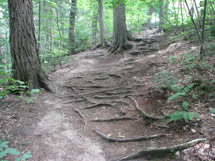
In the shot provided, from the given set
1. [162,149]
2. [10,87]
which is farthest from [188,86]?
[10,87]

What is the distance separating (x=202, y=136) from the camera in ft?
9.20

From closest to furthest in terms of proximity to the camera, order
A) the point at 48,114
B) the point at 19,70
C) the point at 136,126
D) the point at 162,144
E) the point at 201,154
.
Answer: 1. the point at 201,154
2. the point at 162,144
3. the point at 136,126
4. the point at 48,114
5. the point at 19,70

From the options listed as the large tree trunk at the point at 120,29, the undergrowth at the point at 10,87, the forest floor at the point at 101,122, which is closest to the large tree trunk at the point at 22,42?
the undergrowth at the point at 10,87

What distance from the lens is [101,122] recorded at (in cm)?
482

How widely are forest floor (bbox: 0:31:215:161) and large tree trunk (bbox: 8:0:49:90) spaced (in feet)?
3.26

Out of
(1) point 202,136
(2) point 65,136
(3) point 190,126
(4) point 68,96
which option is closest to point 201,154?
(1) point 202,136

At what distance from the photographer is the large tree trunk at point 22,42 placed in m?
5.87

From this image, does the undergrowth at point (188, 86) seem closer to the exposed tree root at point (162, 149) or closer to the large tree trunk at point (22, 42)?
the exposed tree root at point (162, 149)

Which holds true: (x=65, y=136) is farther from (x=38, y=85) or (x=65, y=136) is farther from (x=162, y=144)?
(x=38, y=85)

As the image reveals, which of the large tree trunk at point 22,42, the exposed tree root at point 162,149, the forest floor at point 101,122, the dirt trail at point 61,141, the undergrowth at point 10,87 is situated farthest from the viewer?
the large tree trunk at point 22,42

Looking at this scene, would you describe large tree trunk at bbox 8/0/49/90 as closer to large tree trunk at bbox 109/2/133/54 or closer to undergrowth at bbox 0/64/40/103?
undergrowth at bbox 0/64/40/103

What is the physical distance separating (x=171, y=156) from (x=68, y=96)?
489 cm

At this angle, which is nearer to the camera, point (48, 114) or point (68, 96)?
point (48, 114)

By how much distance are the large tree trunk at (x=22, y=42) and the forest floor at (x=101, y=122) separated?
995 millimetres
